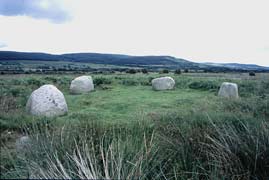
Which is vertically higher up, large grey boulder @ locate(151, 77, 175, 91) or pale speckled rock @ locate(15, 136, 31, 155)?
pale speckled rock @ locate(15, 136, 31, 155)

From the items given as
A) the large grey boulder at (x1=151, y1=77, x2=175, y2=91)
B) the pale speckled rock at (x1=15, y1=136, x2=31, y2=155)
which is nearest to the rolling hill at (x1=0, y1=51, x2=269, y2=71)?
the large grey boulder at (x1=151, y1=77, x2=175, y2=91)

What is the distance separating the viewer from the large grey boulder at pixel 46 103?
308 inches

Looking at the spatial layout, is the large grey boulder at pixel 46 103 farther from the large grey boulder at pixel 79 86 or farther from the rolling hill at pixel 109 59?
the rolling hill at pixel 109 59

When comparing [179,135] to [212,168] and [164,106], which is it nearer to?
[212,168]

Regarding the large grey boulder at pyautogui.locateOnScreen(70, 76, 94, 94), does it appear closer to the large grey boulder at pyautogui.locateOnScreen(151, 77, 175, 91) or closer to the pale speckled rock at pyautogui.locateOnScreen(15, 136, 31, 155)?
the large grey boulder at pyautogui.locateOnScreen(151, 77, 175, 91)

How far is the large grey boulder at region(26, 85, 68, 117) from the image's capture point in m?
7.83

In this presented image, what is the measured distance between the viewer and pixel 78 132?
3.07 meters

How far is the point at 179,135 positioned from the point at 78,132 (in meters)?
1.40

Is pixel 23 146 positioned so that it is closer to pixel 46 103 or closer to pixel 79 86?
pixel 46 103

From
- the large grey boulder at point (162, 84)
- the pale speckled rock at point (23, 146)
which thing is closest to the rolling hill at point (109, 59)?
the large grey boulder at point (162, 84)

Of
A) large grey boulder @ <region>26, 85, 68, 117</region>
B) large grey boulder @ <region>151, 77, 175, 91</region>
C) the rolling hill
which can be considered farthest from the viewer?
the rolling hill

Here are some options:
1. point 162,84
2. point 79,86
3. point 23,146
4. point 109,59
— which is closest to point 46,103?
point 23,146

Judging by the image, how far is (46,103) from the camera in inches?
317

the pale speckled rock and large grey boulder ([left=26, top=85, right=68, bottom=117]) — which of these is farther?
large grey boulder ([left=26, top=85, right=68, bottom=117])
